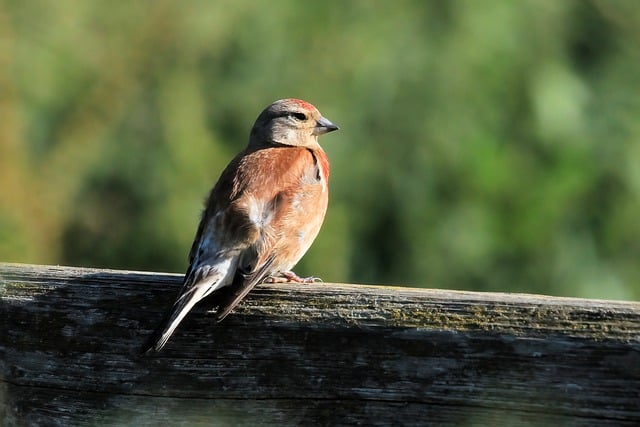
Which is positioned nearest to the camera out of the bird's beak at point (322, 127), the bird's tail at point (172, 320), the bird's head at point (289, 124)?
the bird's tail at point (172, 320)

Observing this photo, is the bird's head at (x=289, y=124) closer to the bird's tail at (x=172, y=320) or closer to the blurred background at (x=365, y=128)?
the blurred background at (x=365, y=128)

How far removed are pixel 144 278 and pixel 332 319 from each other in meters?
0.59

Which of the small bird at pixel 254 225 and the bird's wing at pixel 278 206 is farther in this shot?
the bird's wing at pixel 278 206

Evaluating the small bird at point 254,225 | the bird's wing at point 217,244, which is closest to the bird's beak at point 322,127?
the small bird at point 254,225

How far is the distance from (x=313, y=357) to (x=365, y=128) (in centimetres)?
464

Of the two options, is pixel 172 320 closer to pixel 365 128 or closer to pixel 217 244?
pixel 217 244

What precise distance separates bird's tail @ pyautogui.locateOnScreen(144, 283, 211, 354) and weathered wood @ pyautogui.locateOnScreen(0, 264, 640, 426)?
43 mm

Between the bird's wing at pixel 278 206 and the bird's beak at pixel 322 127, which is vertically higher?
the bird's wing at pixel 278 206

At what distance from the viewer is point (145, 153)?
733 centimetres

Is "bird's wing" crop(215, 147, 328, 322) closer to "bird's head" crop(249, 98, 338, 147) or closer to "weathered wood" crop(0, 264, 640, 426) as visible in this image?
"weathered wood" crop(0, 264, 640, 426)

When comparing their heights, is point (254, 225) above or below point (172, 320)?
below

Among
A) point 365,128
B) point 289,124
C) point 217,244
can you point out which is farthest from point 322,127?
point 217,244

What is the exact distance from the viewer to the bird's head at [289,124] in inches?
222

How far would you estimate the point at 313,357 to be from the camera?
2.60m
